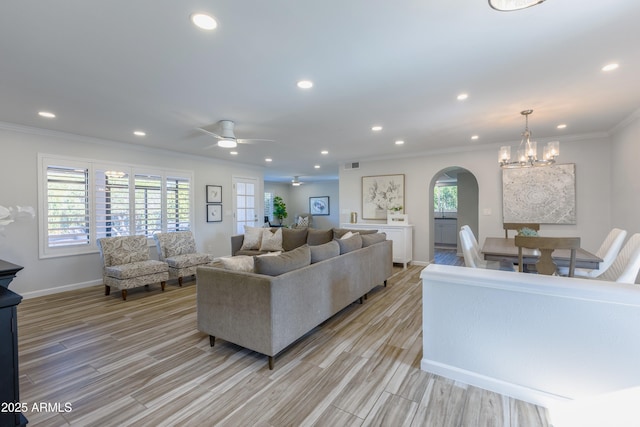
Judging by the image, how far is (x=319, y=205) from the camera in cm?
1217

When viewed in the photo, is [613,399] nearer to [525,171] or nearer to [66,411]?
[66,411]

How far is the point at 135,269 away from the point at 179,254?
105 cm

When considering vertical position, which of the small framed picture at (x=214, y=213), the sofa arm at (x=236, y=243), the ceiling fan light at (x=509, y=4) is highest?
the ceiling fan light at (x=509, y=4)

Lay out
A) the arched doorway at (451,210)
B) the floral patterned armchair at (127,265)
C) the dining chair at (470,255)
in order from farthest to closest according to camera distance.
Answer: the arched doorway at (451,210), the floral patterned armchair at (127,265), the dining chair at (470,255)

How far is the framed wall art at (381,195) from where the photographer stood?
6496 millimetres

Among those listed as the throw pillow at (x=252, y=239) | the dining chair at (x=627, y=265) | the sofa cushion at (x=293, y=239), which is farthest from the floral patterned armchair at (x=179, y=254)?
the dining chair at (x=627, y=265)

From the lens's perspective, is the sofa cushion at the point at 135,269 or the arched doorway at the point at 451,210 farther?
the arched doorway at the point at 451,210

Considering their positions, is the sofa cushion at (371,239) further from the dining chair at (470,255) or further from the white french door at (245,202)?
the white french door at (245,202)

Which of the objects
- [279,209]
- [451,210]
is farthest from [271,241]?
[451,210]

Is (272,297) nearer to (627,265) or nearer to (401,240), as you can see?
(627,265)

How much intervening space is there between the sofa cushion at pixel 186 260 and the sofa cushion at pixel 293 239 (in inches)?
57.2

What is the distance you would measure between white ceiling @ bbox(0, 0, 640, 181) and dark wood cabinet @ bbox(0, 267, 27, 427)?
1697mm

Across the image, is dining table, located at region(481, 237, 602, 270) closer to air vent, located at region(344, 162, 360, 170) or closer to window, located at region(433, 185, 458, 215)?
air vent, located at region(344, 162, 360, 170)

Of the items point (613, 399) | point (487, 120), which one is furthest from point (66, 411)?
point (487, 120)
